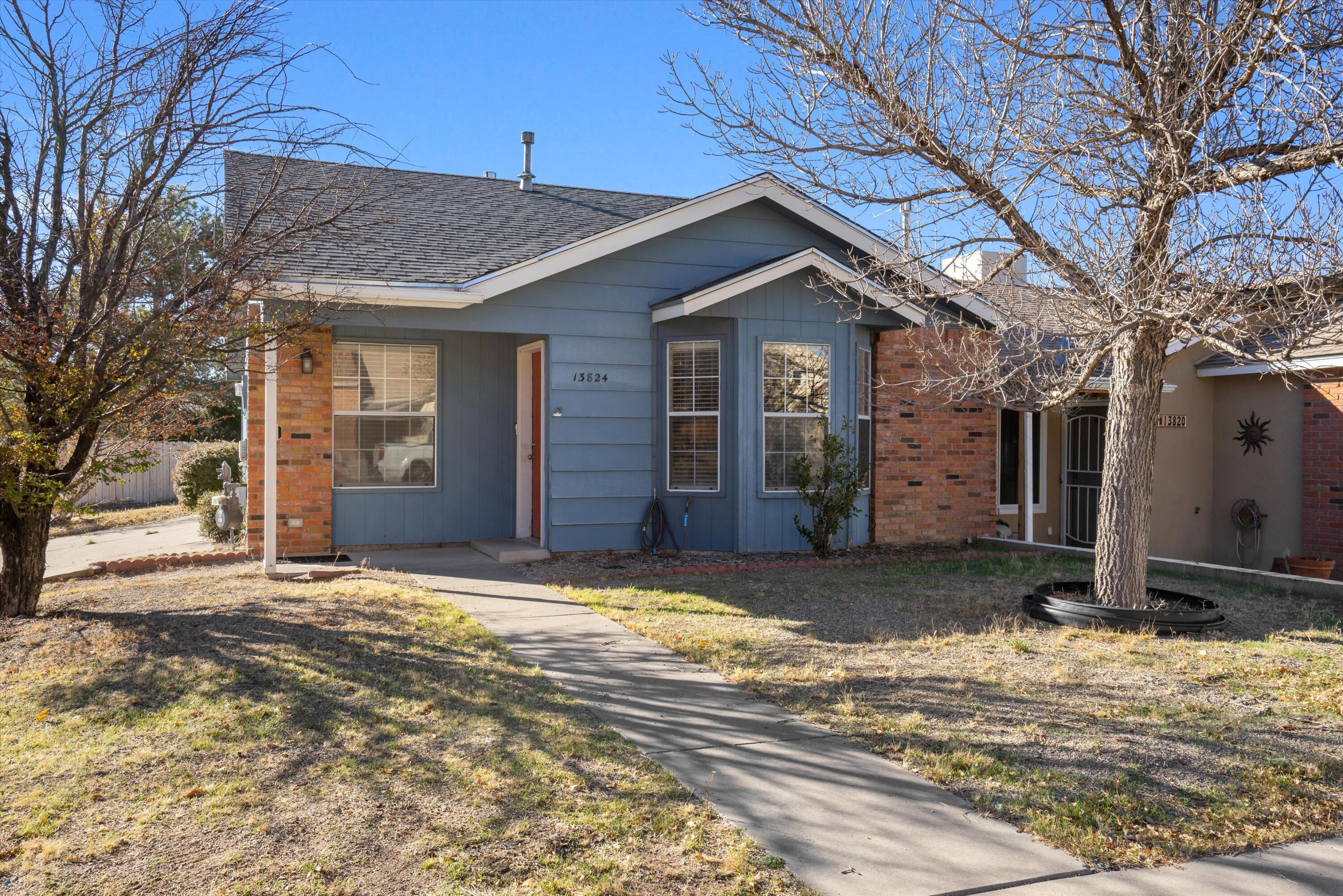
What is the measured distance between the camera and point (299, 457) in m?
9.92

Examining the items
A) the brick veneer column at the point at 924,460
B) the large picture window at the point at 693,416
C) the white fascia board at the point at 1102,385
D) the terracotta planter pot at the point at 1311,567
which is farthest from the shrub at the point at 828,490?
the terracotta planter pot at the point at 1311,567

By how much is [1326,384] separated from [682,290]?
808cm

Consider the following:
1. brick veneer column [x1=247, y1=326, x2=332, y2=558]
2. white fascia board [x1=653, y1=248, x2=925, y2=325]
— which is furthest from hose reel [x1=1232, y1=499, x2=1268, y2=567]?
brick veneer column [x1=247, y1=326, x2=332, y2=558]

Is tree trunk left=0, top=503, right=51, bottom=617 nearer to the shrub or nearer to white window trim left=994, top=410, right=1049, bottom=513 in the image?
the shrub

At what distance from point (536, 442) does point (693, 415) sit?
77.8 inches

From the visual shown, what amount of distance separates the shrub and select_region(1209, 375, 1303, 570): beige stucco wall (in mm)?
5713

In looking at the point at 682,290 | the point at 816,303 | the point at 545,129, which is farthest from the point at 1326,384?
the point at 545,129

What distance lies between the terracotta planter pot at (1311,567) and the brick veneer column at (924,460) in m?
3.40

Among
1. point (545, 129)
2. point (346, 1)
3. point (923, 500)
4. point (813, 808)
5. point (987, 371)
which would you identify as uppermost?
point (545, 129)

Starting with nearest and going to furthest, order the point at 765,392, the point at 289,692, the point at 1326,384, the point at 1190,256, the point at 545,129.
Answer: the point at 289,692
the point at 1190,256
the point at 765,392
the point at 1326,384
the point at 545,129

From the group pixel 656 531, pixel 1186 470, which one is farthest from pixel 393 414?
pixel 1186 470

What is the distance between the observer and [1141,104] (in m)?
6.30

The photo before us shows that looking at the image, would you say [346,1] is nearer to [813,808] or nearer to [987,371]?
[987,371]

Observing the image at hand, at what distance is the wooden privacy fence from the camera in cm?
2070
